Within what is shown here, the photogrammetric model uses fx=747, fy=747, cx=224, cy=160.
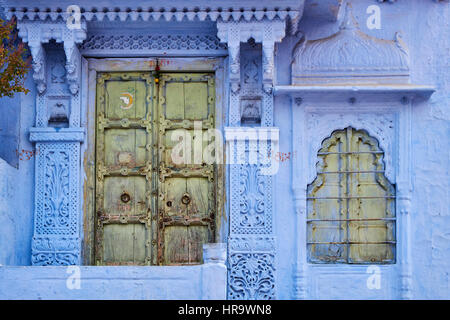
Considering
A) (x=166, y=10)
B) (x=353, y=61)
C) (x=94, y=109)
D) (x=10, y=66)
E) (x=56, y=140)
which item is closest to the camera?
(x=10, y=66)

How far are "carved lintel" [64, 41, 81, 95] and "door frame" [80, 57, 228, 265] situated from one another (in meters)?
0.12

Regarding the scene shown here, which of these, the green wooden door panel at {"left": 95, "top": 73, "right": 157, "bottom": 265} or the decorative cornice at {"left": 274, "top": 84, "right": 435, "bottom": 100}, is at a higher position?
the decorative cornice at {"left": 274, "top": 84, "right": 435, "bottom": 100}

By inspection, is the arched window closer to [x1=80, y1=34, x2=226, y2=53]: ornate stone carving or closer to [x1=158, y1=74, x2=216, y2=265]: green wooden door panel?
[x1=158, y1=74, x2=216, y2=265]: green wooden door panel

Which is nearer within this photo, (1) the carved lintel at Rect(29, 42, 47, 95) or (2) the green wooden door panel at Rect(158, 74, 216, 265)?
(1) the carved lintel at Rect(29, 42, 47, 95)

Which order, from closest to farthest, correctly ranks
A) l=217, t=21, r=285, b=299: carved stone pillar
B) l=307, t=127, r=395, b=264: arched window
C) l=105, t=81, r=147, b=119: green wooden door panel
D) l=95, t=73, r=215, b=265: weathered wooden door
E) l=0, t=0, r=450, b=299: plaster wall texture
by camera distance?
l=217, t=21, r=285, b=299: carved stone pillar
l=0, t=0, r=450, b=299: plaster wall texture
l=307, t=127, r=395, b=264: arched window
l=95, t=73, r=215, b=265: weathered wooden door
l=105, t=81, r=147, b=119: green wooden door panel

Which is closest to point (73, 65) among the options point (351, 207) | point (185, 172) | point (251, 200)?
point (185, 172)

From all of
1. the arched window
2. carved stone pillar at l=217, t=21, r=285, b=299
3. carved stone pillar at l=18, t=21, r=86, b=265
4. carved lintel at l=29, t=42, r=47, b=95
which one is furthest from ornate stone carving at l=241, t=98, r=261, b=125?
carved lintel at l=29, t=42, r=47, b=95

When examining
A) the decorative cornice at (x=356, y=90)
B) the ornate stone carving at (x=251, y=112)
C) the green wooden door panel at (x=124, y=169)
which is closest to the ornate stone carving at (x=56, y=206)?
the green wooden door panel at (x=124, y=169)

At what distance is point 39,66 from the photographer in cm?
787

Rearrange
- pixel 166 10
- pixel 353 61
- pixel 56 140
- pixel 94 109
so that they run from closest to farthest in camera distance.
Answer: pixel 166 10 < pixel 56 140 < pixel 353 61 < pixel 94 109

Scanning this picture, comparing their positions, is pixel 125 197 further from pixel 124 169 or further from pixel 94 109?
pixel 94 109

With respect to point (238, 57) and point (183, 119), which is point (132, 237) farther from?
point (238, 57)

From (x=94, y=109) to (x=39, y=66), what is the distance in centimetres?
75

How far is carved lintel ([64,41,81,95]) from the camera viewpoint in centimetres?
778
